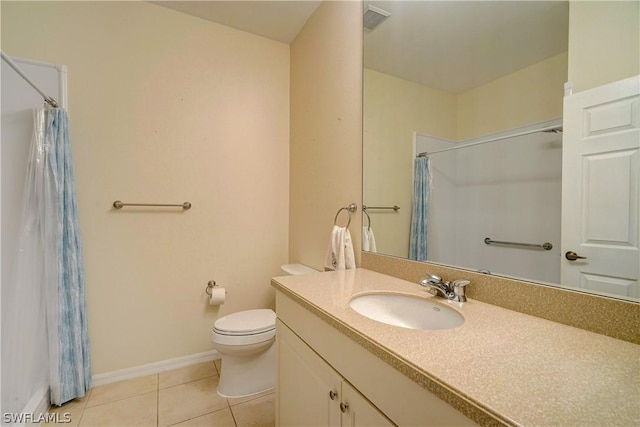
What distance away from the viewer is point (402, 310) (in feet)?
3.42

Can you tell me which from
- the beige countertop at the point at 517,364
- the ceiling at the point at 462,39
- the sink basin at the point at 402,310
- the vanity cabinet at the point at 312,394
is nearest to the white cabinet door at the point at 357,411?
the vanity cabinet at the point at 312,394

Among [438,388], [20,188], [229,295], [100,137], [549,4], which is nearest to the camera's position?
[438,388]

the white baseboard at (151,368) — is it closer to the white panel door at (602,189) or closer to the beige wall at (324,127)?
the beige wall at (324,127)

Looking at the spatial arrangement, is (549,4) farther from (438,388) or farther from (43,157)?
(43,157)

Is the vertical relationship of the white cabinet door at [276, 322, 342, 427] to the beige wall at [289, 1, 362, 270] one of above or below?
below

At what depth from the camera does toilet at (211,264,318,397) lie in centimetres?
156

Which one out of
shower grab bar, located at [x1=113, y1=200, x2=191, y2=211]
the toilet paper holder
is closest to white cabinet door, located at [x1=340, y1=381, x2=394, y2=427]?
the toilet paper holder

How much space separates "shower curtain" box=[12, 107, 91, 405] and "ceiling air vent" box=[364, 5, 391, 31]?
1.72 metres

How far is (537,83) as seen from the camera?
0.83 metres

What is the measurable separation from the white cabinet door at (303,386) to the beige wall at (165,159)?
874mm

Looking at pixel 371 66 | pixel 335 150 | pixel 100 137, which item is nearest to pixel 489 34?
pixel 371 66

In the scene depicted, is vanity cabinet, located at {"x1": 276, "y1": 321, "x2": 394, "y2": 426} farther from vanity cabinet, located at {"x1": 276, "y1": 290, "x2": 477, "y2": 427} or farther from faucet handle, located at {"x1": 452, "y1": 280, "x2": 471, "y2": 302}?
faucet handle, located at {"x1": 452, "y1": 280, "x2": 471, "y2": 302}

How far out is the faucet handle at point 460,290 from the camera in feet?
3.04

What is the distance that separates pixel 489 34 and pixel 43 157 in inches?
84.5
